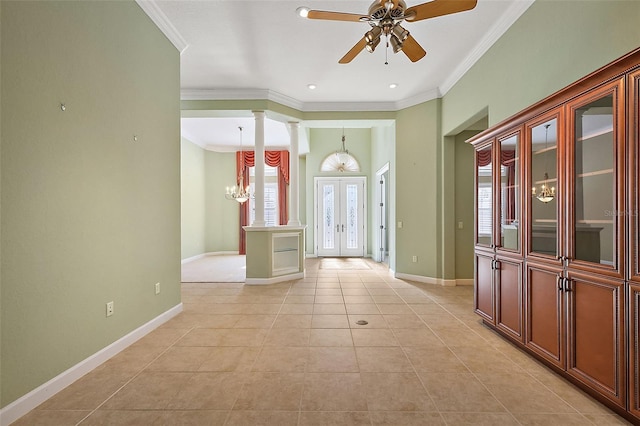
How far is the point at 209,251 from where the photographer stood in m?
9.27

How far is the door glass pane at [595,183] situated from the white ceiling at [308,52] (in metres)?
1.75

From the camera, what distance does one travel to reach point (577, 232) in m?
2.02

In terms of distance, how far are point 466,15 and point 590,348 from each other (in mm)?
3280

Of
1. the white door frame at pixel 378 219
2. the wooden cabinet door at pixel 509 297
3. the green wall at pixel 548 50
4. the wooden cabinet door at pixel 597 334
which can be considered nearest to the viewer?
the wooden cabinet door at pixel 597 334

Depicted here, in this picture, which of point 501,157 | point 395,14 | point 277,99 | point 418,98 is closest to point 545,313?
point 501,157

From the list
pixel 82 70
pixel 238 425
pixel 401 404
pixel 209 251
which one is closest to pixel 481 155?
pixel 401 404

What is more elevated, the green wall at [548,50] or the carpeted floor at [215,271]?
the green wall at [548,50]

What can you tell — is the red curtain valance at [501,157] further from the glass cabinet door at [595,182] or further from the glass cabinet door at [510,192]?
the glass cabinet door at [595,182]

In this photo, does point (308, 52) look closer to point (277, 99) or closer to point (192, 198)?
point (277, 99)

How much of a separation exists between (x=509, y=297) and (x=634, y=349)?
1.09 metres

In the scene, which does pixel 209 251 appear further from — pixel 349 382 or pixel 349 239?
pixel 349 382

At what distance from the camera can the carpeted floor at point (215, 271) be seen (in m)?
5.60

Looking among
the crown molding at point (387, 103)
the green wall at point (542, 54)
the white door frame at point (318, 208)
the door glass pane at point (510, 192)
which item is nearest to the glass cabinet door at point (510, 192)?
the door glass pane at point (510, 192)

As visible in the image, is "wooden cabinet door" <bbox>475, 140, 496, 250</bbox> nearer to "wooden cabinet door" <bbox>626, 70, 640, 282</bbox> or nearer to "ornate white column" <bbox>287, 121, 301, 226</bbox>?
"wooden cabinet door" <bbox>626, 70, 640, 282</bbox>
